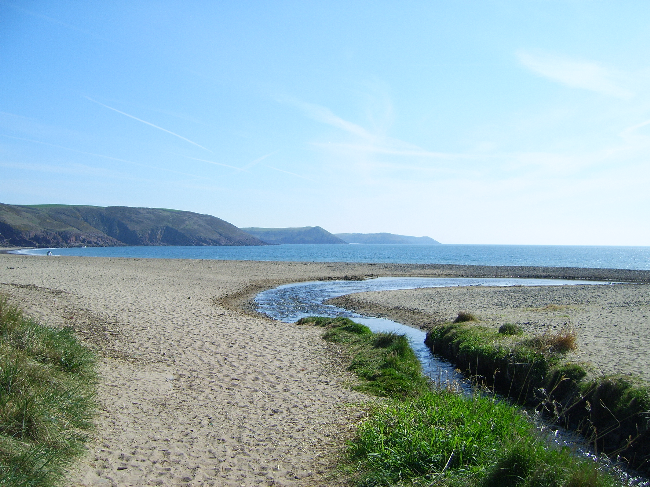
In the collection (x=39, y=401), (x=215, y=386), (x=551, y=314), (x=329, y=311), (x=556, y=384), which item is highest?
(x=556, y=384)

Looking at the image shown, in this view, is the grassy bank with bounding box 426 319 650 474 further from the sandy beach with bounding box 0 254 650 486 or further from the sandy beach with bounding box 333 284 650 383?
the sandy beach with bounding box 0 254 650 486

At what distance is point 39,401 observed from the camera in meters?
5.83

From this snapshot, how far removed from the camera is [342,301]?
28.2m

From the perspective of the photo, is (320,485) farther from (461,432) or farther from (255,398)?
(255,398)

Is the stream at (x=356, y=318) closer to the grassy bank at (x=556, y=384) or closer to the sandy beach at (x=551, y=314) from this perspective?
the grassy bank at (x=556, y=384)

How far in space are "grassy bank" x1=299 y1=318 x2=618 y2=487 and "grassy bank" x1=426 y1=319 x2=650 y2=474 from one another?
563 millimetres

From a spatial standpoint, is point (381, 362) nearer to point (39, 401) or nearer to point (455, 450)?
point (455, 450)

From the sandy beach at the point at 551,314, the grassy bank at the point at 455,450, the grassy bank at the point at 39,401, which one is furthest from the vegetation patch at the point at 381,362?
the grassy bank at the point at 39,401

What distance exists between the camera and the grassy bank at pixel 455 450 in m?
4.55

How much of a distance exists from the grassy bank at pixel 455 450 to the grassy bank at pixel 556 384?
56 cm

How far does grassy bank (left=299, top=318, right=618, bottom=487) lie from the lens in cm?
455

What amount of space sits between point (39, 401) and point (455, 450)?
5.85 m

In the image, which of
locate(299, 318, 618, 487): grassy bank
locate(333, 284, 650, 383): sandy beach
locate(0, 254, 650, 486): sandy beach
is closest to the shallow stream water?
locate(333, 284, 650, 383): sandy beach

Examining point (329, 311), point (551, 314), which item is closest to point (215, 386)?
point (329, 311)
